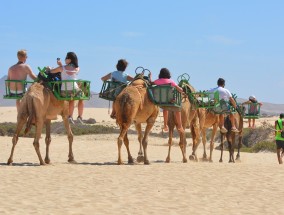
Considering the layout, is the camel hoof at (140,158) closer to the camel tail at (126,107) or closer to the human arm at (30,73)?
the camel tail at (126,107)

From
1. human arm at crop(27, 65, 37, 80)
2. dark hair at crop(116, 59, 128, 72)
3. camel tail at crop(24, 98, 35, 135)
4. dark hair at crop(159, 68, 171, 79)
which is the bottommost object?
camel tail at crop(24, 98, 35, 135)

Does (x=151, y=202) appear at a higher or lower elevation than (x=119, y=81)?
lower

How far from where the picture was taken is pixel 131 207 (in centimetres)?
980

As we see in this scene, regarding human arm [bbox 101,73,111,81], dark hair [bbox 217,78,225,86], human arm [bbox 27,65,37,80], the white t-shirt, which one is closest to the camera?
human arm [bbox 27,65,37,80]

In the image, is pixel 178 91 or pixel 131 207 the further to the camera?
pixel 178 91

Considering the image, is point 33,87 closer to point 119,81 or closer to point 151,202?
point 119,81

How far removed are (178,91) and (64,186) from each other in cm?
549

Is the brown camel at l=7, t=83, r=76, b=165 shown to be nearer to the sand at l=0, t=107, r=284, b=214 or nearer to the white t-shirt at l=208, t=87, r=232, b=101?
the sand at l=0, t=107, r=284, b=214

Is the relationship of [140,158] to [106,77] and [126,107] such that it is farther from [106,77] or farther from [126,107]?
[106,77]

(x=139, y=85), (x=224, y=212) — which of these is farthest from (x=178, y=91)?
(x=224, y=212)

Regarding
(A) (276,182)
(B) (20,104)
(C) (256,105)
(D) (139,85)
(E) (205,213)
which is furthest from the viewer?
(C) (256,105)

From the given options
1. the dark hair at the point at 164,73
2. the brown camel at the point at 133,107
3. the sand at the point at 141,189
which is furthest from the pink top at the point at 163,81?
the sand at the point at 141,189

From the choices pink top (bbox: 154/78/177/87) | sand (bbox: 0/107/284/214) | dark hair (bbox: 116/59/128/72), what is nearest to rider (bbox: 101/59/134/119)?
dark hair (bbox: 116/59/128/72)

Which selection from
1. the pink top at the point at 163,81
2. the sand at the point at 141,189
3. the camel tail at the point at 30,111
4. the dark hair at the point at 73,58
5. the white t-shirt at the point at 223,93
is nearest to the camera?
the sand at the point at 141,189
